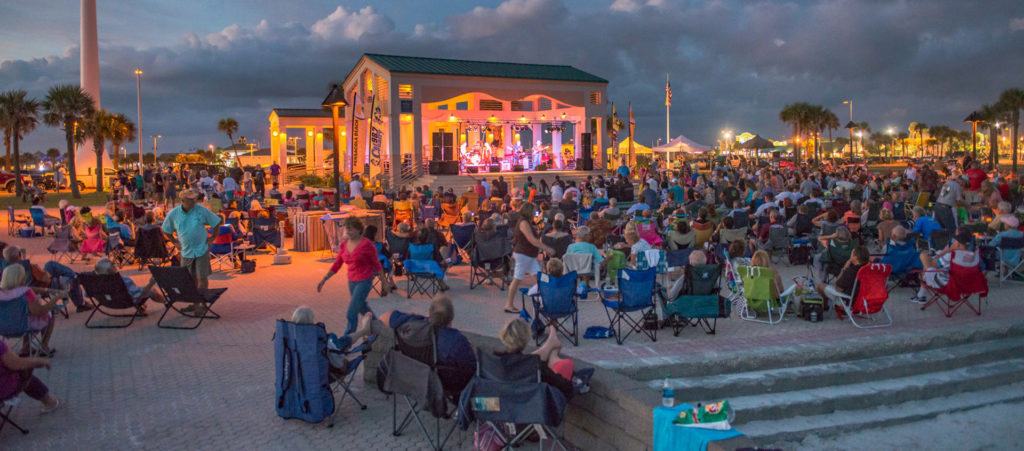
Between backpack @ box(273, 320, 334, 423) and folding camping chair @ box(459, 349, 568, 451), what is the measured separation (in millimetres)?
1317

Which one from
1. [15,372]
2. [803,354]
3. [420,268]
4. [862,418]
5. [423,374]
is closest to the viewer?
[423,374]

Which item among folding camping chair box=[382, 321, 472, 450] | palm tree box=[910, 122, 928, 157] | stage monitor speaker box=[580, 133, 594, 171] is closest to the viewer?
folding camping chair box=[382, 321, 472, 450]

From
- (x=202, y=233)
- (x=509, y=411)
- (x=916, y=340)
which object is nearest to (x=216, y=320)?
(x=202, y=233)

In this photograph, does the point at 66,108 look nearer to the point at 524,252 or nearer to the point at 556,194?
the point at 556,194

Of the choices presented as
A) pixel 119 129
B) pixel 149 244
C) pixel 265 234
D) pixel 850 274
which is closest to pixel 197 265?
pixel 149 244

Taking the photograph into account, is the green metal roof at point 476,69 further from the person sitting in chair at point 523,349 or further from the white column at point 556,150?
the person sitting in chair at point 523,349

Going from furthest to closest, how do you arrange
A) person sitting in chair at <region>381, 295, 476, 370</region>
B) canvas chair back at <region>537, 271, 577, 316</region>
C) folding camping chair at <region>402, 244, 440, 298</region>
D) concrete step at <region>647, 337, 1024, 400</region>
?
folding camping chair at <region>402, 244, 440, 298</region> < canvas chair back at <region>537, 271, 577, 316</region> < concrete step at <region>647, 337, 1024, 400</region> < person sitting in chair at <region>381, 295, 476, 370</region>

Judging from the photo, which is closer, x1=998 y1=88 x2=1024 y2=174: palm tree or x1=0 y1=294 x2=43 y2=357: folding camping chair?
x1=0 y1=294 x2=43 y2=357: folding camping chair

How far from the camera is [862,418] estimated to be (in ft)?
18.7

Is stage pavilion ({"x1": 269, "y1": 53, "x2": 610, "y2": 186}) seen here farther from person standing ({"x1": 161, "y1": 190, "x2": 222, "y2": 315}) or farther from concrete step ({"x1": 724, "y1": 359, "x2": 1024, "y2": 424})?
concrete step ({"x1": 724, "y1": 359, "x2": 1024, "y2": 424})

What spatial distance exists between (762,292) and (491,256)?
379 cm

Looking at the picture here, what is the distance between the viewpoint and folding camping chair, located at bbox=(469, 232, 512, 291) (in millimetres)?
9711

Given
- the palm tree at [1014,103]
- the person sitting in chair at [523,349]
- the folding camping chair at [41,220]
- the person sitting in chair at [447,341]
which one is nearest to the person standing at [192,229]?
the person sitting in chair at [447,341]

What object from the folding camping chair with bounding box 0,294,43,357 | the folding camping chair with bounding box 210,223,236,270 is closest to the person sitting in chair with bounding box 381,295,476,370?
the folding camping chair with bounding box 0,294,43,357
